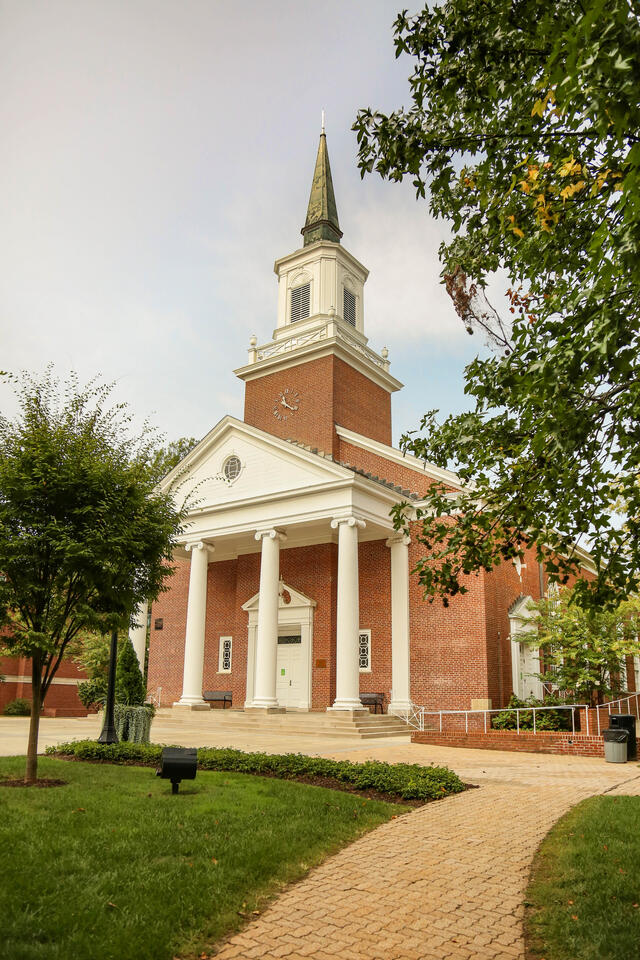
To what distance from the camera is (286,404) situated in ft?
99.7

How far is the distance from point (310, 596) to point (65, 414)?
17.5 metres

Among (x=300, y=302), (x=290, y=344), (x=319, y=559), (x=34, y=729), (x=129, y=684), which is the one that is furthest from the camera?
(x=300, y=302)

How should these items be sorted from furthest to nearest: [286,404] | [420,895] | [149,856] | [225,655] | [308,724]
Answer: [286,404]
[225,655]
[308,724]
[149,856]
[420,895]

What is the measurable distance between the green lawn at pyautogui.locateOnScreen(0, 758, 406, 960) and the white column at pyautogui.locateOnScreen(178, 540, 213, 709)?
50.8 feet

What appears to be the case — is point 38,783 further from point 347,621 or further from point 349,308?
point 349,308

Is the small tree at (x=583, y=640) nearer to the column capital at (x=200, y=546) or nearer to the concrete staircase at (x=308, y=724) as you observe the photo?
the concrete staircase at (x=308, y=724)

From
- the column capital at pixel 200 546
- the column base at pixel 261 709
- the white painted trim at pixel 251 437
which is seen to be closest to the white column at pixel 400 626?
the white painted trim at pixel 251 437

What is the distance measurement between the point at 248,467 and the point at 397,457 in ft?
17.8

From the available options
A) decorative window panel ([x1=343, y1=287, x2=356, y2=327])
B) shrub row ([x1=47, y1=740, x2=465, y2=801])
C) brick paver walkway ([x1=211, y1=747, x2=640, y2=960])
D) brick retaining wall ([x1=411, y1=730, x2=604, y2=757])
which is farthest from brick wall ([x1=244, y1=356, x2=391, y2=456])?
brick paver walkway ([x1=211, y1=747, x2=640, y2=960])

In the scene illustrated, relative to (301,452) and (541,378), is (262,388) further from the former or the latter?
(541,378)

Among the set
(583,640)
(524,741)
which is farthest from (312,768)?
(583,640)

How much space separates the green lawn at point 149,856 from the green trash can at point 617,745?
7.92 meters

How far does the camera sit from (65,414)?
10797 millimetres

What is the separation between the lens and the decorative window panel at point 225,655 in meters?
29.3
